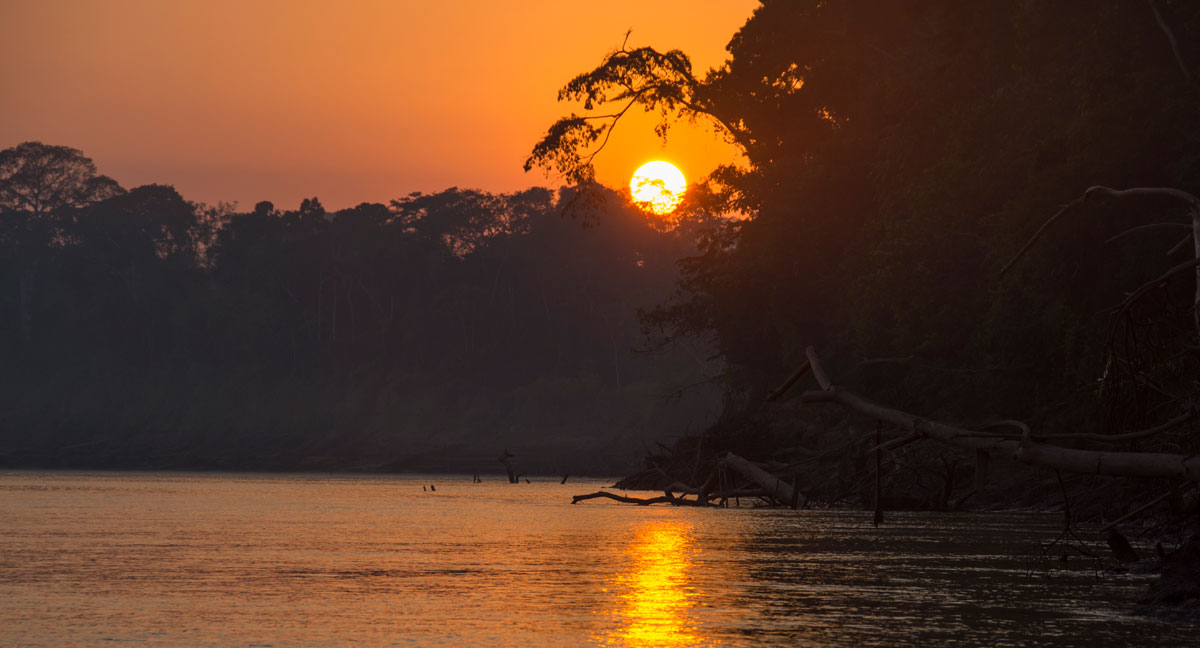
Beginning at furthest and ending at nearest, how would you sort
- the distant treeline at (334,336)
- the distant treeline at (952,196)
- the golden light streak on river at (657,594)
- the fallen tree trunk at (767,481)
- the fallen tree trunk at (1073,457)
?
the distant treeline at (334,336) → the fallen tree trunk at (767,481) → the distant treeline at (952,196) → the golden light streak on river at (657,594) → the fallen tree trunk at (1073,457)

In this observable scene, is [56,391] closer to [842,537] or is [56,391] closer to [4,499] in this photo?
[4,499]

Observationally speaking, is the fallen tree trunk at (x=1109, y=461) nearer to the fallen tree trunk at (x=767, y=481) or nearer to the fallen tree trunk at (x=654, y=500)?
the fallen tree trunk at (x=767, y=481)

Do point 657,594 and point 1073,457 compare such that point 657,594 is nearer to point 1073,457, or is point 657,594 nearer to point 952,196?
point 1073,457

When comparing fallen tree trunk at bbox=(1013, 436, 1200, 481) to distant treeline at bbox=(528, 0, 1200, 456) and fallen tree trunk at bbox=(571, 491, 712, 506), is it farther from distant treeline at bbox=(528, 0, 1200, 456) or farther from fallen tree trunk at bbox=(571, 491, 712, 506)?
fallen tree trunk at bbox=(571, 491, 712, 506)

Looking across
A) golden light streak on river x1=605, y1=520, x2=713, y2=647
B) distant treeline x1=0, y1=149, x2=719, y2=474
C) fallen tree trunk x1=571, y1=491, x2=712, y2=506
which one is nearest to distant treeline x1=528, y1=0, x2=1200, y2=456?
golden light streak on river x1=605, y1=520, x2=713, y2=647

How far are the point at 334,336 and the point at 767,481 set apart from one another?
95784 mm

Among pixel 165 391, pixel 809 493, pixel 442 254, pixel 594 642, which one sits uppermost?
→ pixel 442 254

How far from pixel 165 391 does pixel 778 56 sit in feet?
327

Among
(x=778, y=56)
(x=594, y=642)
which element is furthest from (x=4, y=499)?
(x=594, y=642)

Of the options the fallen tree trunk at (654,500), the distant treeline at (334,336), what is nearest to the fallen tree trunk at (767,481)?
the fallen tree trunk at (654,500)

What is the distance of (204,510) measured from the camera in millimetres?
→ 40156

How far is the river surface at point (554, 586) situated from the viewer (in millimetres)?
13422

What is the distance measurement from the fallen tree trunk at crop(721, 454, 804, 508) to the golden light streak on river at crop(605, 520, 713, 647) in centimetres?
1600

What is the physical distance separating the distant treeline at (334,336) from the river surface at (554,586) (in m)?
77.0
